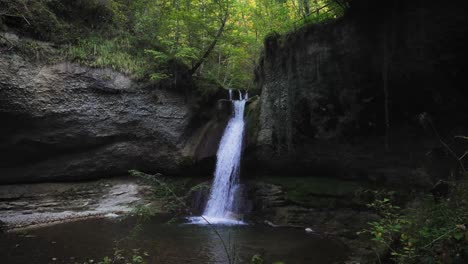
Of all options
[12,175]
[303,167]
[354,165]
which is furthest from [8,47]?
[354,165]

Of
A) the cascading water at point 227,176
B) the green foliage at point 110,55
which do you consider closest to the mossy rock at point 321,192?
the cascading water at point 227,176

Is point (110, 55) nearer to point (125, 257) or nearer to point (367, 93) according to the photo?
point (125, 257)

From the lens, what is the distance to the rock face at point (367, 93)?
8.55 metres

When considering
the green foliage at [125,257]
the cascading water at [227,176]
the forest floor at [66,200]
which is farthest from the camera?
the cascading water at [227,176]

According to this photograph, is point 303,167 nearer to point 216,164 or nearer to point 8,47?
point 216,164

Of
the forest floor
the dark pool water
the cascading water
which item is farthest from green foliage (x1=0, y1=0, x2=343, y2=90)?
the dark pool water

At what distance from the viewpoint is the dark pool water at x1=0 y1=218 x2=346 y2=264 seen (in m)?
6.89

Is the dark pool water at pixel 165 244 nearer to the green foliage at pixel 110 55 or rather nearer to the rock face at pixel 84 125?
the rock face at pixel 84 125

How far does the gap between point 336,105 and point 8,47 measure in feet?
33.4

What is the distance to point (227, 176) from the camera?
12492 mm

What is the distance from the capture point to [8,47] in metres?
10.7

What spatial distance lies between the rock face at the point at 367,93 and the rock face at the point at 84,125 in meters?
3.48

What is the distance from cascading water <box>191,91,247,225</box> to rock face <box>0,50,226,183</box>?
67cm

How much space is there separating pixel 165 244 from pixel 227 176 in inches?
192
